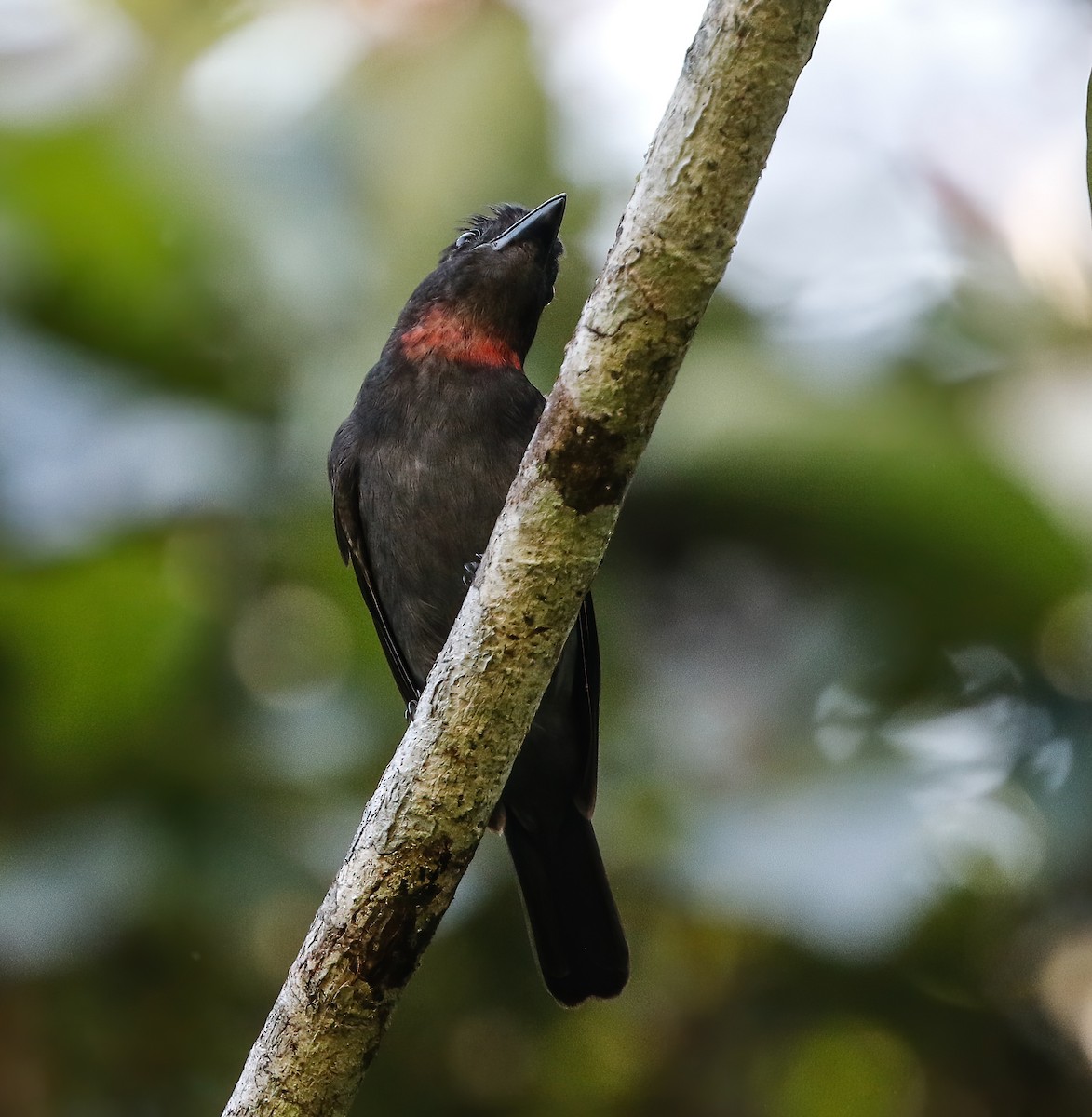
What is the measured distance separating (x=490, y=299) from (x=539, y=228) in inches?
9.1

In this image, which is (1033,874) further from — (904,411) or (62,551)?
(62,551)

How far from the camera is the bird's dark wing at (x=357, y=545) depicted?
3.80 m

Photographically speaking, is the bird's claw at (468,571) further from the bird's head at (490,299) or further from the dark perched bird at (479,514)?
the bird's head at (490,299)

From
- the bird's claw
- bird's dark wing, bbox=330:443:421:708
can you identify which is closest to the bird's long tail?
bird's dark wing, bbox=330:443:421:708

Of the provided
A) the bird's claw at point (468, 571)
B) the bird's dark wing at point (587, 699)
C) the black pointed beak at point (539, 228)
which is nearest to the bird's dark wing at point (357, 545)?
the bird's claw at point (468, 571)

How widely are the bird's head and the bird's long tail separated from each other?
3.83 ft

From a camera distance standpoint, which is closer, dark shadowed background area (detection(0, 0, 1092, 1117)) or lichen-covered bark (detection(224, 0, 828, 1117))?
lichen-covered bark (detection(224, 0, 828, 1117))

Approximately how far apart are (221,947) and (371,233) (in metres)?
2.83

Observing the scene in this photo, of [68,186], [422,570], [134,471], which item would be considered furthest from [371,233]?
[422,570]

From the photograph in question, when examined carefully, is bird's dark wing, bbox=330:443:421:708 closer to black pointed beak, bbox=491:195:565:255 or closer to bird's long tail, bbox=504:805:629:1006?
bird's long tail, bbox=504:805:629:1006

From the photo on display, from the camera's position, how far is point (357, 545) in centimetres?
391

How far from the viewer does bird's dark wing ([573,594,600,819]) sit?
3723mm

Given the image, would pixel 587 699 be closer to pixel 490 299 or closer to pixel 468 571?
pixel 468 571

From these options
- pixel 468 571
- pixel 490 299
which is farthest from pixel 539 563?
pixel 490 299
